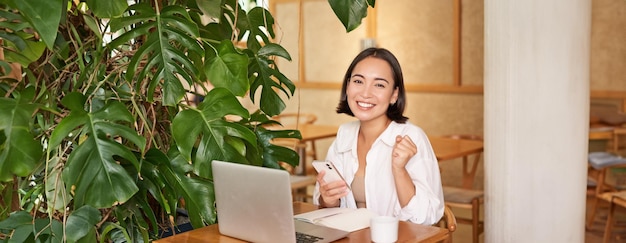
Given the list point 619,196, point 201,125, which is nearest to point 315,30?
point 619,196

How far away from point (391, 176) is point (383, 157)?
0.08m

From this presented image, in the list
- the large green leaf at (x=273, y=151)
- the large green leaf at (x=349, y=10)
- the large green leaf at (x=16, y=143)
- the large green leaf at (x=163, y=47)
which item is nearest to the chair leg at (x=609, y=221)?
the large green leaf at (x=273, y=151)

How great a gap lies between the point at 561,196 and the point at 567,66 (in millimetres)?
587

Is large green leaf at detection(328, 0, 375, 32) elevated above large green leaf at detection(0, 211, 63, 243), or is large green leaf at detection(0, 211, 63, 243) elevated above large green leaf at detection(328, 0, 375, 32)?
large green leaf at detection(328, 0, 375, 32)

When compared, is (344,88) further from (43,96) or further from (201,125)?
(43,96)

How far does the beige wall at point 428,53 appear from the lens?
282 inches

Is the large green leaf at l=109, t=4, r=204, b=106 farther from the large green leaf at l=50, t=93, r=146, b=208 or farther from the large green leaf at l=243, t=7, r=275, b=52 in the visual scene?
the large green leaf at l=243, t=7, r=275, b=52

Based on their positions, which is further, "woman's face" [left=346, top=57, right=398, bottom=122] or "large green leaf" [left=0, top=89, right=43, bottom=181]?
"woman's face" [left=346, top=57, right=398, bottom=122]

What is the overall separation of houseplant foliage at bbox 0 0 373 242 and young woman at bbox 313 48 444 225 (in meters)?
0.32

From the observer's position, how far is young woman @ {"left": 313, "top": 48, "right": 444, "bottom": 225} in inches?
119

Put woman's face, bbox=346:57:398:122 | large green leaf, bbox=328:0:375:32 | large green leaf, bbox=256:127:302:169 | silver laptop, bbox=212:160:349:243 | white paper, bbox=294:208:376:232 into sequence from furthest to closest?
large green leaf, bbox=256:127:302:169, woman's face, bbox=346:57:398:122, large green leaf, bbox=328:0:375:32, white paper, bbox=294:208:376:232, silver laptop, bbox=212:160:349:243

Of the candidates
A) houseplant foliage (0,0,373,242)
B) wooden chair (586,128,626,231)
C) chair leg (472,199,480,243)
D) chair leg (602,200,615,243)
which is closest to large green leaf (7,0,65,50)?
houseplant foliage (0,0,373,242)

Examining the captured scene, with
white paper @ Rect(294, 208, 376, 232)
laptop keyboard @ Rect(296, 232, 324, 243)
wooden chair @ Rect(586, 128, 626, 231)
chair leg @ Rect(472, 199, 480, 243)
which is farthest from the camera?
wooden chair @ Rect(586, 128, 626, 231)

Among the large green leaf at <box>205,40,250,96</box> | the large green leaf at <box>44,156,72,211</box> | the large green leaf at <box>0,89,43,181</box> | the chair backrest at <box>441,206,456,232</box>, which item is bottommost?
the chair backrest at <box>441,206,456,232</box>
